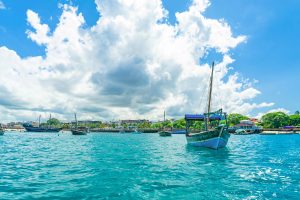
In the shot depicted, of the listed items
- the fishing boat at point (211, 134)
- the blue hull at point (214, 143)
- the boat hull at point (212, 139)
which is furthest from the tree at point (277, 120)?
the blue hull at point (214, 143)

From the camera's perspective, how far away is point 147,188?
48.1ft

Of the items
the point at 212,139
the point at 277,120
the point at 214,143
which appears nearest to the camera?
the point at 214,143

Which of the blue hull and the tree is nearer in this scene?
the blue hull

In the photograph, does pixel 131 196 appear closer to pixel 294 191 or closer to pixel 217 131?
pixel 294 191

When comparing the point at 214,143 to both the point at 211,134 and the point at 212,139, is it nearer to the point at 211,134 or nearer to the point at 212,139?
the point at 212,139

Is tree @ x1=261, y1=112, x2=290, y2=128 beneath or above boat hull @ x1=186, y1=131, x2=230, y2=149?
above

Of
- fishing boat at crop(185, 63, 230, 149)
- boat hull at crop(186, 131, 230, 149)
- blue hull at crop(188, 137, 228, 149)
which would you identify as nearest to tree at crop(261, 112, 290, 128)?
fishing boat at crop(185, 63, 230, 149)

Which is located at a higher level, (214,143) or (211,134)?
(211,134)

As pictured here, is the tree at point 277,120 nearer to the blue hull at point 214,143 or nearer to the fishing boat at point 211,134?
the fishing boat at point 211,134

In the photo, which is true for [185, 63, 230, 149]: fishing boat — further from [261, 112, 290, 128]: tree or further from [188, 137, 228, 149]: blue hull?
[261, 112, 290, 128]: tree

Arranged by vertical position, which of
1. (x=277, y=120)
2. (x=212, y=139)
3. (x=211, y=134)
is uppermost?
(x=277, y=120)

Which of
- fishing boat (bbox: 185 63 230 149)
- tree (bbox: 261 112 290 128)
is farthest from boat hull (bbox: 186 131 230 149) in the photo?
tree (bbox: 261 112 290 128)

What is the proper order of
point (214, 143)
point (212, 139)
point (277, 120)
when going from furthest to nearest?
1. point (277, 120)
2. point (212, 139)
3. point (214, 143)

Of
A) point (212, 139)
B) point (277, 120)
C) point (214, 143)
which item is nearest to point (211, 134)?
point (212, 139)
